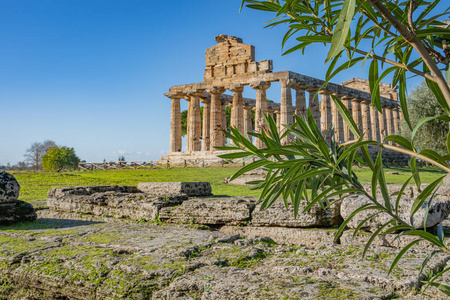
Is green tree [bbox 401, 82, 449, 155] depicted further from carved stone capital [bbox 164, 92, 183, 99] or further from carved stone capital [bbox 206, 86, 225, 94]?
carved stone capital [bbox 164, 92, 183, 99]

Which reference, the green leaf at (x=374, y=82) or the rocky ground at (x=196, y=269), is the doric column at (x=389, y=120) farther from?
the green leaf at (x=374, y=82)

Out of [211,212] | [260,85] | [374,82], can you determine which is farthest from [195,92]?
[374,82]

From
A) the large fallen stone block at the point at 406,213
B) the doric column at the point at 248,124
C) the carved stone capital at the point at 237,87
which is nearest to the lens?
the doric column at the point at 248,124

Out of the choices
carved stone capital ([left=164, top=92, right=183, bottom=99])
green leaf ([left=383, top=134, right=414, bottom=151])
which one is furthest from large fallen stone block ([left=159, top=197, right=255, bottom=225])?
carved stone capital ([left=164, top=92, right=183, bottom=99])

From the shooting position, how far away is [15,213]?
628 centimetres

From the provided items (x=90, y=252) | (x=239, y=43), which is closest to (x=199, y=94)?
(x=239, y=43)

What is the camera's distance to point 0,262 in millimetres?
3852

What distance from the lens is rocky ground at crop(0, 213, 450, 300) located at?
263cm

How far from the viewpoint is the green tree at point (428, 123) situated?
21672mm

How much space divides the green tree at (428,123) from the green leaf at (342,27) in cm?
2340

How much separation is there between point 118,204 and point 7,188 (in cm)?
191

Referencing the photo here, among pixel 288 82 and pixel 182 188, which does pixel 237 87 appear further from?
pixel 182 188

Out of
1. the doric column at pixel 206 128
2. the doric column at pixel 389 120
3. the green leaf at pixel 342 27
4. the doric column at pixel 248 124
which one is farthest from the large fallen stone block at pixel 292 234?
the doric column at pixel 389 120

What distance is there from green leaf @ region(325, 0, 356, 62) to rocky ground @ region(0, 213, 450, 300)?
189 centimetres
